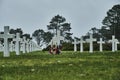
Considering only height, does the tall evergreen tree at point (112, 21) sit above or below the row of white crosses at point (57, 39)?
above

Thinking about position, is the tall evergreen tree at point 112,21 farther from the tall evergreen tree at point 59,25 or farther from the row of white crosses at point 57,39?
the row of white crosses at point 57,39

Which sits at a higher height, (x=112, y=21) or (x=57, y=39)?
(x=112, y=21)

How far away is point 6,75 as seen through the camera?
37.1 ft

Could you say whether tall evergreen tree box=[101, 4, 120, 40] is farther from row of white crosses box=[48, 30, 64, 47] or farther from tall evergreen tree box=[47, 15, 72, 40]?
row of white crosses box=[48, 30, 64, 47]

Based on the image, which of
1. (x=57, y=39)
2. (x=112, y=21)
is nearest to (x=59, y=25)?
(x=112, y=21)

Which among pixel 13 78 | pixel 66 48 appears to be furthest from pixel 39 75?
pixel 66 48

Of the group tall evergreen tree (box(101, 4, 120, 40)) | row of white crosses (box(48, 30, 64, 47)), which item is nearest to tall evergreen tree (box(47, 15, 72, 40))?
tall evergreen tree (box(101, 4, 120, 40))

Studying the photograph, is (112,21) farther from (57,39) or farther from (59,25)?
(57,39)

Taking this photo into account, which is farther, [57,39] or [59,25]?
[59,25]

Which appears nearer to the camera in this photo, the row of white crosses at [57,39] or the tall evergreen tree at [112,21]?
the row of white crosses at [57,39]

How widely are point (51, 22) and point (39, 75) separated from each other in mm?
123275

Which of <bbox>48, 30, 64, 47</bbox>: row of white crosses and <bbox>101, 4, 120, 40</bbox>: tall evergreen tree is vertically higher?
<bbox>101, 4, 120, 40</bbox>: tall evergreen tree

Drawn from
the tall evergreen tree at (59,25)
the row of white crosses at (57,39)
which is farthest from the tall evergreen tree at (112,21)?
the row of white crosses at (57,39)

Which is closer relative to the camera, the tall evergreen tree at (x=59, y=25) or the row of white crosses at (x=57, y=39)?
the row of white crosses at (x=57, y=39)
